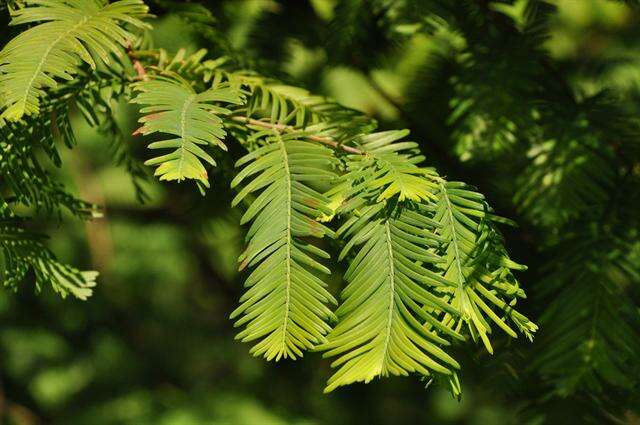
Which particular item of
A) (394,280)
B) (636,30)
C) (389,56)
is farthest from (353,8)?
(636,30)

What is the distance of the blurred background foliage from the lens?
3.54 ft

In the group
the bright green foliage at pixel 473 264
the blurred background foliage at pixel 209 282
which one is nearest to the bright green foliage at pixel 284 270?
the bright green foliage at pixel 473 264

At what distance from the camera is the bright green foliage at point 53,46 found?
494mm

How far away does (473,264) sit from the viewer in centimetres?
52

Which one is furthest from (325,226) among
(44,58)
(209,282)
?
(209,282)

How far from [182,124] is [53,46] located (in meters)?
0.14

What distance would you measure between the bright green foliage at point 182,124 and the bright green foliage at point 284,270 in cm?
5

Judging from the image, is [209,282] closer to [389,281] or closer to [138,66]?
[138,66]

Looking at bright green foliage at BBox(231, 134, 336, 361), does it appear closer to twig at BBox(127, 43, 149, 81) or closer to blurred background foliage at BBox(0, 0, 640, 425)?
twig at BBox(127, 43, 149, 81)

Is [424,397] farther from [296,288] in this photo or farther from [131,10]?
[131,10]

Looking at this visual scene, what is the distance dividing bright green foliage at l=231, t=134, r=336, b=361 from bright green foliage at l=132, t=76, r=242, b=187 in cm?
5

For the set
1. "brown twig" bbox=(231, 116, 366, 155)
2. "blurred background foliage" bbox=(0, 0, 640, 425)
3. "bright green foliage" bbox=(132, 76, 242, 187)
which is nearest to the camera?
"bright green foliage" bbox=(132, 76, 242, 187)

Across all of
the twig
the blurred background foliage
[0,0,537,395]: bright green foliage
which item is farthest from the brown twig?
the blurred background foliage

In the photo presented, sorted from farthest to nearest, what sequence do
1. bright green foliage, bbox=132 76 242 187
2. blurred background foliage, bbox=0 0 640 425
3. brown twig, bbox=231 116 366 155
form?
1. blurred background foliage, bbox=0 0 640 425
2. brown twig, bbox=231 116 366 155
3. bright green foliage, bbox=132 76 242 187
